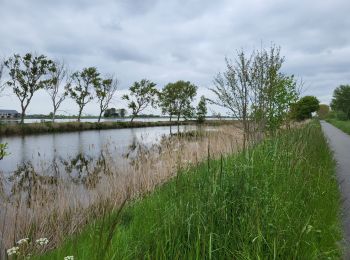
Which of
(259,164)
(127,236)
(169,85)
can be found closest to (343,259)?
(259,164)

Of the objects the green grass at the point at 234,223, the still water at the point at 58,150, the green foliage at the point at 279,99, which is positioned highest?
the green foliage at the point at 279,99

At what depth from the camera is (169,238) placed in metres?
3.52

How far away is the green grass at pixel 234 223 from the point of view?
3.51m

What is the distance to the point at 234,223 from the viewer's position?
3.96 meters

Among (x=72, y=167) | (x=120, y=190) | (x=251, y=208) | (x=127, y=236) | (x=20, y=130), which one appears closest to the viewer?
(x=251, y=208)

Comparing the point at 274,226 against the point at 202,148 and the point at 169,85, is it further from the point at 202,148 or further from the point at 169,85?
the point at 169,85

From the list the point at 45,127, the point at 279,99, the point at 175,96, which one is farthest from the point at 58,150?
the point at 175,96

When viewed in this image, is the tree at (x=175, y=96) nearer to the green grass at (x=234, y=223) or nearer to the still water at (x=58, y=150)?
the still water at (x=58, y=150)

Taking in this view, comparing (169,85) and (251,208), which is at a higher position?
(169,85)

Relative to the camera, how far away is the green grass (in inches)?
138

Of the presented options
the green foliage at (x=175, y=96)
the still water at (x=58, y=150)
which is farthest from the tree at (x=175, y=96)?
the still water at (x=58, y=150)

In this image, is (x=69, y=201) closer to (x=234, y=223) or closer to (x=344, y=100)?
(x=234, y=223)

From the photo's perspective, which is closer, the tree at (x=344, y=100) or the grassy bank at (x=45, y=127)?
the grassy bank at (x=45, y=127)

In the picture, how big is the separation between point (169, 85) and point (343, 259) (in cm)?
7952
